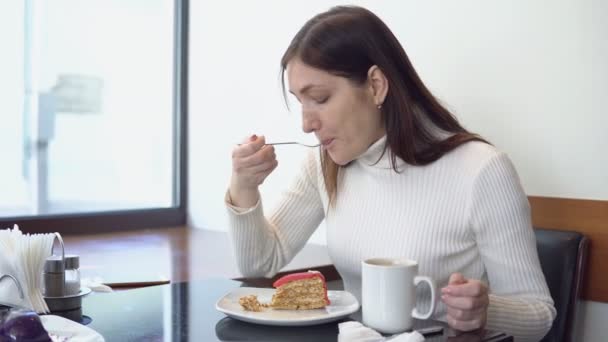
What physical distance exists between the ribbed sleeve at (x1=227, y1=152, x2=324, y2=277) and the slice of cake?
1.07 ft

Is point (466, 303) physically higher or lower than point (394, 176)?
lower

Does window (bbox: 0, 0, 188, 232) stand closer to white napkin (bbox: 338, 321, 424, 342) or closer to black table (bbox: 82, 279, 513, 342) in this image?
black table (bbox: 82, 279, 513, 342)

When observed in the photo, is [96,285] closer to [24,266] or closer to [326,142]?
[24,266]

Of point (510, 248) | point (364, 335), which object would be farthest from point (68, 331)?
point (510, 248)

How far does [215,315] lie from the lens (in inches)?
43.2

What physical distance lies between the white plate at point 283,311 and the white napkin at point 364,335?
7 cm

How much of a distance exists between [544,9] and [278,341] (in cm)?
102

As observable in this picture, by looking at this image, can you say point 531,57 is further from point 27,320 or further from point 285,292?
point 27,320

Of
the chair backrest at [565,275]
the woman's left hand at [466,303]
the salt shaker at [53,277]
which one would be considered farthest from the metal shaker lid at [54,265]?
the chair backrest at [565,275]

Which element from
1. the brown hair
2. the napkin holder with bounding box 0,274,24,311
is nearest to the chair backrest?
the brown hair

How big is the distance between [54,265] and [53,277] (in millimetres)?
21

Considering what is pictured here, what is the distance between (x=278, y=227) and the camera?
1.55 m

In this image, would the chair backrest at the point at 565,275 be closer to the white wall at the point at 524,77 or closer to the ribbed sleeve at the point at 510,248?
the white wall at the point at 524,77

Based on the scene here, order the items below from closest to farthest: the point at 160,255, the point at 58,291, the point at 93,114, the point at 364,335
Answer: the point at 364,335, the point at 58,291, the point at 160,255, the point at 93,114
